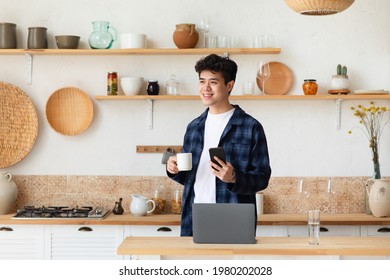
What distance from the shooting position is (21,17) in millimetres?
5426

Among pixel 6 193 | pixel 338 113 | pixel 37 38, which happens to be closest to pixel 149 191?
pixel 6 193

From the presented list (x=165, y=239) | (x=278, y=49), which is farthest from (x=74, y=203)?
(x=165, y=239)

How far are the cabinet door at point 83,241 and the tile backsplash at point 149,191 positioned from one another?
462 mm

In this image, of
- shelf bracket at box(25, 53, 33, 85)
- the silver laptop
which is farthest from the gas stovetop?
the silver laptop

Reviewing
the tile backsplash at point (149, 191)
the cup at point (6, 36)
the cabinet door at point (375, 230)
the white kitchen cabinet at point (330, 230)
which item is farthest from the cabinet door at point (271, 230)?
the cup at point (6, 36)

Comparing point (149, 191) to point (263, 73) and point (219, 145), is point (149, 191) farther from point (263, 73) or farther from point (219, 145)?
point (219, 145)

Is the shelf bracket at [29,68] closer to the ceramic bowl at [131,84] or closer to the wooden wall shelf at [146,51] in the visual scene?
the wooden wall shelf at [146,51]

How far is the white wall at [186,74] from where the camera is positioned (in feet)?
17.6

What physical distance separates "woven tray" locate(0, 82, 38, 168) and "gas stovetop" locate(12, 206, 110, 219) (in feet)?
1.49

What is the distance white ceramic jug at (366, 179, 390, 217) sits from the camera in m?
5.05

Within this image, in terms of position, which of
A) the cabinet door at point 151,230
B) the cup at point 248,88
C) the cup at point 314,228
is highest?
the cup at point 248,88

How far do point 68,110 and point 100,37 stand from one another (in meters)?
0.62

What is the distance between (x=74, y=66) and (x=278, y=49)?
157 cm

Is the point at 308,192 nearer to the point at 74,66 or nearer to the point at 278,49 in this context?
the point at 278,49
